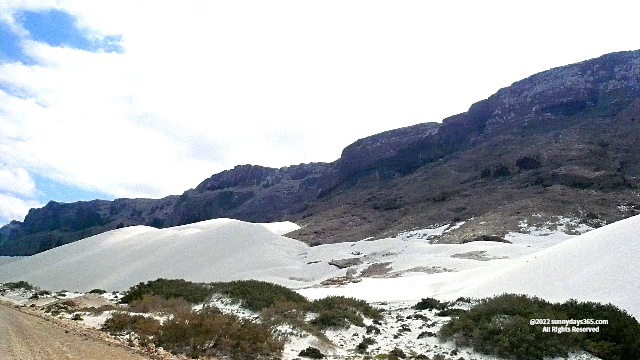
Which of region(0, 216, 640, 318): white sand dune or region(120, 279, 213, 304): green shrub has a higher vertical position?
region(120, 279, 213, 304): green shrub

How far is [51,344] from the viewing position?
9.50 meters

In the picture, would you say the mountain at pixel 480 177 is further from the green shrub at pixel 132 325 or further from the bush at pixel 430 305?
the green shrub at pixel 132 325

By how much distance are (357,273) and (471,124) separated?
70310mm

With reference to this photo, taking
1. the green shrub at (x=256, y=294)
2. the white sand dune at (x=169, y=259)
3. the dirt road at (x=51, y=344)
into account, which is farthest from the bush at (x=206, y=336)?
the white sand dune at (x=169, y=259)

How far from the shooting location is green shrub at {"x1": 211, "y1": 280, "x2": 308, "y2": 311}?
1686cm

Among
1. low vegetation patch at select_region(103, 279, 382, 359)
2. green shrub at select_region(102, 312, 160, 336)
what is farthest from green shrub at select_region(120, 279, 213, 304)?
green shrub at select_region(102, 312, 160, 336)

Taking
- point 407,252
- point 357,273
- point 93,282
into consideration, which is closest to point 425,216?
point 407,252

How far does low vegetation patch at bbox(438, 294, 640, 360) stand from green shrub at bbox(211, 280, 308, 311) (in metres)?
6.68

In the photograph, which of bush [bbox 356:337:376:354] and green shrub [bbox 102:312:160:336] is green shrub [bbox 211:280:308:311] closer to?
green shrub [bbox 102:312:160:336]

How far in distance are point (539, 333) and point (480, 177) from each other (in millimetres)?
60932

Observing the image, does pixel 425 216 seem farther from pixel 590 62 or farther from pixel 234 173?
pixel 234 173

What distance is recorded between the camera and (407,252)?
4009 cm

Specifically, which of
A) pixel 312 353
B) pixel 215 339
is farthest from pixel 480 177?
pixel 215 339

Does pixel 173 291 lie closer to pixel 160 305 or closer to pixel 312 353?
pixel 160 305
